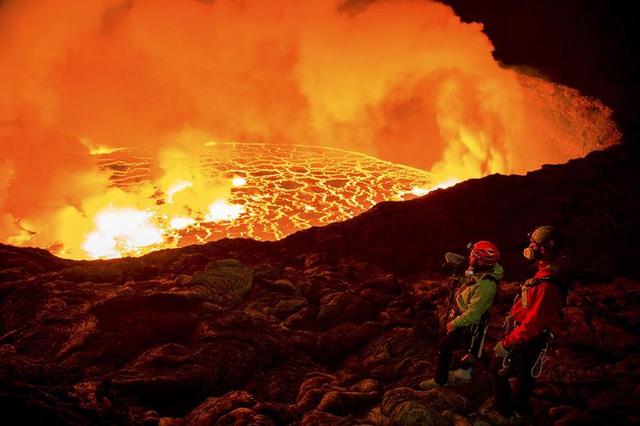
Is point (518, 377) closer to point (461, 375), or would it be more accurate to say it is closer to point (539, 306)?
point (461, 375)

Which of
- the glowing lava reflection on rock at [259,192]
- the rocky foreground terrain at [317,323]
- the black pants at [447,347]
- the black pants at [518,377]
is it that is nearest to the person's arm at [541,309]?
the black pants at [518,377]

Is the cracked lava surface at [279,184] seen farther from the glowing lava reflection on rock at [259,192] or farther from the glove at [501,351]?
the glove at [501,351]

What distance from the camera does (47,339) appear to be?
16.2 feet

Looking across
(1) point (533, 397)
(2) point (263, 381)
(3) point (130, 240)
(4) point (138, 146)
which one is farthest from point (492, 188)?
(4) point (138, 146)

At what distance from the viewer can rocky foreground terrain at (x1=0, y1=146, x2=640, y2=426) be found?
371 centimetres

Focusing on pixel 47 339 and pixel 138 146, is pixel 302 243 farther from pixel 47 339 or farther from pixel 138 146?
pixel 138 146

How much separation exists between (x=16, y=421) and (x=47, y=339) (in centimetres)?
278

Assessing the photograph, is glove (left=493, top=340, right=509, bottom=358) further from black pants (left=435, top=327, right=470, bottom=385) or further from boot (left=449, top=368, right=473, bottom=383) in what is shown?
boot (left=449, top=368, right=473, bottom=383)

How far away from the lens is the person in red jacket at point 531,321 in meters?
3.09

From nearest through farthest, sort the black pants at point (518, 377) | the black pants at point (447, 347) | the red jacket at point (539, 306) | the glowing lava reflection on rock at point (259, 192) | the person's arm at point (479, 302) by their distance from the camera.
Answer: the red jacket at point (539, 306)
the black pants at point (518, 377)
the person's arm at point (479, 302)
the black pants at point (447, 347)
the glowing lava reflection on rock at point (259, 192)

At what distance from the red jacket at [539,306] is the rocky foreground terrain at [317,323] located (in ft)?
3.06

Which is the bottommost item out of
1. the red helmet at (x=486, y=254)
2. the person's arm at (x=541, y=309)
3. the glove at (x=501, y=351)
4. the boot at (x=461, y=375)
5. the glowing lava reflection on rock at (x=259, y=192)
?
the boot at (x=461, y=375)

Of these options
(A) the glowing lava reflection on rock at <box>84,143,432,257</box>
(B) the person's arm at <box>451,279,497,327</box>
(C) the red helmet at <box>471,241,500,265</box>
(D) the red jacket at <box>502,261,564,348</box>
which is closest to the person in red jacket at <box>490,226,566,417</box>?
(D) the red jacket at <box>502,261,564,348</box>

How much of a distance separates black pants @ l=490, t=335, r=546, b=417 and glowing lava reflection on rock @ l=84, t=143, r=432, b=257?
32.9ft
